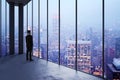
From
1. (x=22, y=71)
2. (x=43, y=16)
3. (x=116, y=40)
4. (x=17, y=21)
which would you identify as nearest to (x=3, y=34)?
(x=17, y=21)

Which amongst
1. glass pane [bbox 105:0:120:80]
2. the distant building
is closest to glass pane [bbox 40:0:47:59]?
the distant building

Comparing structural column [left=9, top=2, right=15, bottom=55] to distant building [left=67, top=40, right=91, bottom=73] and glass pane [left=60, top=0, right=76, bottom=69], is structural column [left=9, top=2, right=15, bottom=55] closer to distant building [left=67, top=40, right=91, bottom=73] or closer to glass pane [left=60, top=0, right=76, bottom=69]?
glass pane [left=60, top=0, right=76, bottom=69]

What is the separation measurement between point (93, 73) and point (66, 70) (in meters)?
1.31

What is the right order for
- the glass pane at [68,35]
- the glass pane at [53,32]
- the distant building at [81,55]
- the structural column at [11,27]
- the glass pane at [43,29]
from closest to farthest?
the distant building at [81,55] → the glass pane at [68,35] → the glass pane at [53,32] → the glass pane at [43,29] → the structural column at [11,27]

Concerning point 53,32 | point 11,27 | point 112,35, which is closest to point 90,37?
point 112,35

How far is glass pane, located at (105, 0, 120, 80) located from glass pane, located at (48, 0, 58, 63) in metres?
3.77

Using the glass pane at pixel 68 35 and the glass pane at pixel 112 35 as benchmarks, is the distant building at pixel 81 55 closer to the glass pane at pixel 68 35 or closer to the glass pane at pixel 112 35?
the glass pane at pixel 68 35

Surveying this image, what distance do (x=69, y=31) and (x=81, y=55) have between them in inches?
42.8

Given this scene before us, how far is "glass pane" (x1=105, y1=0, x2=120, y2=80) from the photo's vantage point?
690cm

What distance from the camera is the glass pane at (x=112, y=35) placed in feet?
22.6

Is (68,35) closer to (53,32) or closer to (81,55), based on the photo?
(81,55)

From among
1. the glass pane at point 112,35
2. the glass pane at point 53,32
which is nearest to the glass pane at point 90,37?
the glass pane at point 112,35

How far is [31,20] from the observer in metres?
14.5

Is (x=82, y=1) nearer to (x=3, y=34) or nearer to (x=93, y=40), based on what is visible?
(x=93, y=40)
